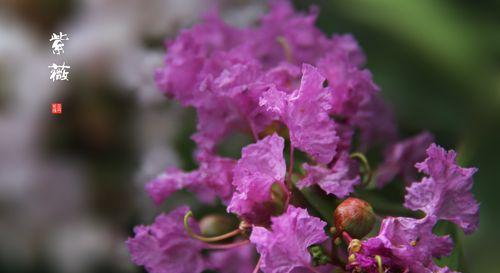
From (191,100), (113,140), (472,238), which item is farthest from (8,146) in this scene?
(472,238)

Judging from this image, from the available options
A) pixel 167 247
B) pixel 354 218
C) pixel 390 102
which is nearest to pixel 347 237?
pixel 354 218

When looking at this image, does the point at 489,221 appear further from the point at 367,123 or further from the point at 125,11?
the point at 125,11

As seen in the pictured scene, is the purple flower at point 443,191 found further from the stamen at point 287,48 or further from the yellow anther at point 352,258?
the stamen at point 287,48

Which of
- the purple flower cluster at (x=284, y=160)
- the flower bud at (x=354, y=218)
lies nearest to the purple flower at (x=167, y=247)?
the purple flower cluster at (x=284, y=160)

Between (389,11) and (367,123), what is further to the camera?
(389,11)

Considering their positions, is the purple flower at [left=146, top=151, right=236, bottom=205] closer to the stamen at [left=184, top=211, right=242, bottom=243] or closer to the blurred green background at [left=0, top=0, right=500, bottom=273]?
the stamen at [left=184, top=211, right=242, bottom=243]

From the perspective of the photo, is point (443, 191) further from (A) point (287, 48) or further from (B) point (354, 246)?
(A) point (287, 48)

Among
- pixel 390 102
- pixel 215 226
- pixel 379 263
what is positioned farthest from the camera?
pixel 390 102
